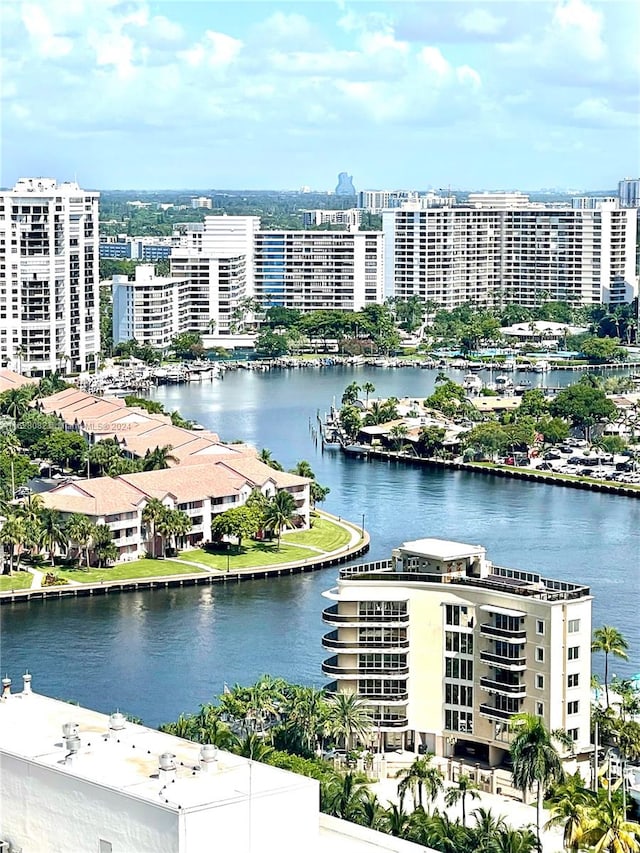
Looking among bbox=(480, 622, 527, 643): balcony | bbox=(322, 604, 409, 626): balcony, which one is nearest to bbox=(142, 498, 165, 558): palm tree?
bbox=(322, 604, 409, 626): balcony

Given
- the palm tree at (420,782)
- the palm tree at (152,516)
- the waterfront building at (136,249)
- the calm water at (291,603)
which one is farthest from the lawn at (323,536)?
the waterfront building at (136,249)

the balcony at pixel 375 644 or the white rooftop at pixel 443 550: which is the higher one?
the white rooftop at pixel 443 550

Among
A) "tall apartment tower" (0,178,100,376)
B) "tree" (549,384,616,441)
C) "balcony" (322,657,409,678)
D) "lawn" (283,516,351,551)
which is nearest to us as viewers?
"balcony" (322,657,409,678)

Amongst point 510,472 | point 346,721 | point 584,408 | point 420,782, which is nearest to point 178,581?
point 346,721

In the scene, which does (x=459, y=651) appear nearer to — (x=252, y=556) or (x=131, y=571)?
(x=131, y=571)

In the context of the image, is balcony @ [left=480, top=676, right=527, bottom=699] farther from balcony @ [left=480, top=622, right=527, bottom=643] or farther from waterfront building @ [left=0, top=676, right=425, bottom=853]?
waterfront building @ [left=0, top=676, right=425, bottom=853]

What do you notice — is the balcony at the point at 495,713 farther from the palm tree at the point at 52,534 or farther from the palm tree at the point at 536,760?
the palm tree at the point at 52,534

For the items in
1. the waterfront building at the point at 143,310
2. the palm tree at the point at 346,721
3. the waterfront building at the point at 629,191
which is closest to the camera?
the palm tree at the point at 346,721

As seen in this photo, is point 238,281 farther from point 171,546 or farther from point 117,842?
point 117,842

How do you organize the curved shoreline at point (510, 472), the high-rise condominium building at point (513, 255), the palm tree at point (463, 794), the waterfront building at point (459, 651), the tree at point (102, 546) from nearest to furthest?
the palm tree at point (463, 794)
the waterfront building at point (459, 651)
the tree at point (102, 546)
the curved shoreline at point (510, 472)
the high-rise condominium building at point (513, 255)
